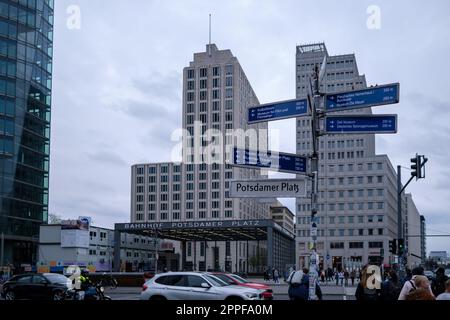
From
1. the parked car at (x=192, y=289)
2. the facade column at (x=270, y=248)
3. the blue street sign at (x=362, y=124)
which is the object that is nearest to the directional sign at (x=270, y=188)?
the blue street sign at (x=362, y=124)

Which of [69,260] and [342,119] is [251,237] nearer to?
[69,260]

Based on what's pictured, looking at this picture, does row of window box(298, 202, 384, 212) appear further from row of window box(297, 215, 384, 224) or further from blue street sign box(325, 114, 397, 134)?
blue street sign box(325, 114, 397, 134)

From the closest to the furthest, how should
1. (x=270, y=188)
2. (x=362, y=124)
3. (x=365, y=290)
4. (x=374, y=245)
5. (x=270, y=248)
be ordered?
(x=362, y=124)
(x=270, y=188)
(x=365, y=290)
(x=270, y=248)
(x=374, y=245)

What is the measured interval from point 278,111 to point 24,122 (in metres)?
73.2

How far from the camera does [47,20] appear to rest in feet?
279

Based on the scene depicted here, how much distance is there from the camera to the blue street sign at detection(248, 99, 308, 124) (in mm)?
12211

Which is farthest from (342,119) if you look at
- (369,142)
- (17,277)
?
(369,142)

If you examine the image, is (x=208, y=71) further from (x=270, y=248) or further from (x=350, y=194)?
(x=270, y=248)

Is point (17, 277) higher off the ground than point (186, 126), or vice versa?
point (186, 126)

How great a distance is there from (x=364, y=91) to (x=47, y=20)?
81.4 metres

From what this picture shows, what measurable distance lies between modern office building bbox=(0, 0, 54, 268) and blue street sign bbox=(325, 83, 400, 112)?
230 feet

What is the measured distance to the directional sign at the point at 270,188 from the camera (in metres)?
12.2

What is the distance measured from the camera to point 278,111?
12.4 meters

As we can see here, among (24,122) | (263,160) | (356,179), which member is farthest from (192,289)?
(356,179)
